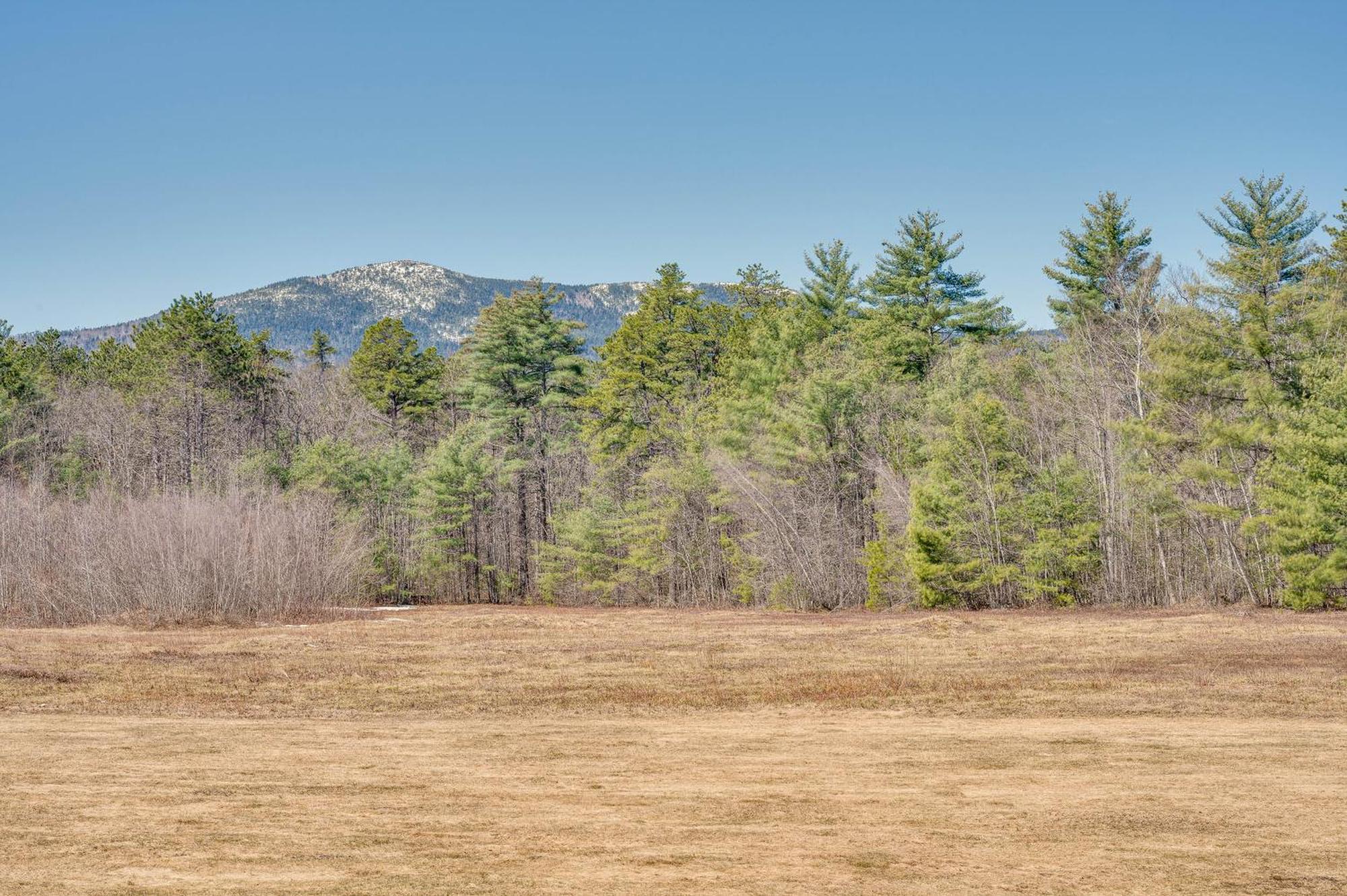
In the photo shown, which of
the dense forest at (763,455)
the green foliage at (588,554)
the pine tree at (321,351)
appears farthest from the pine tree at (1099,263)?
the pine tree at (321,351)

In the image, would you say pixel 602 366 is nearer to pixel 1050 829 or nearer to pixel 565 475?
pixel 565 475

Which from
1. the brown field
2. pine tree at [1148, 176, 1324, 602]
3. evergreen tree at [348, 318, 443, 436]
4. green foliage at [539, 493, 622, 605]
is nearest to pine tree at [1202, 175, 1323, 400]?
pine tree at [1148, 176, 1324, 602]

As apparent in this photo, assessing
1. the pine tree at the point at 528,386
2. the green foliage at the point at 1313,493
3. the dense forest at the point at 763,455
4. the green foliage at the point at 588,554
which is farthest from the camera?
the pine tree at the point at 528,386

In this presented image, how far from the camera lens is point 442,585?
55.0 m

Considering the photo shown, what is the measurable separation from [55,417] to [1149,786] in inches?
2667

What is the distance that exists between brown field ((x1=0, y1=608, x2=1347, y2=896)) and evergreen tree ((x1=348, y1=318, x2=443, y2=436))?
44.8 m

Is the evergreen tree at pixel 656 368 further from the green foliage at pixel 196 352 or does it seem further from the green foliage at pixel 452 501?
the green foliage at pixel 196 352

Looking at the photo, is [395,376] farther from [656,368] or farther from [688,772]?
[688,772]

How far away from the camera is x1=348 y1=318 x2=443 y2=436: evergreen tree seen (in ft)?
219

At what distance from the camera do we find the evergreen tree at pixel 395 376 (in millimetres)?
66875

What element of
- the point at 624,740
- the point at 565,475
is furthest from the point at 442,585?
the point at 624,740

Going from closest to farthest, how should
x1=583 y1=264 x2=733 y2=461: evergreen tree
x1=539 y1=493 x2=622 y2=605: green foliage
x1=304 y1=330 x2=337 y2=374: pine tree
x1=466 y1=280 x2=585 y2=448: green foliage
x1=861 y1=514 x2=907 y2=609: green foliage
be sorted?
x1=861 y1=514 x2=907 y2=609: green foliage, x1=539 y1=493 x2=622 y2=605: green foliage, x1=583 y1=264 x2=733 y2=461: evergreen tree, x1=466 y1=280 x2=585 y2=448: green foliage, x1=304 y1=330 x2=337 y2=374: pine tree

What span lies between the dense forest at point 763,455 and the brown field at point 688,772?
1206 cm

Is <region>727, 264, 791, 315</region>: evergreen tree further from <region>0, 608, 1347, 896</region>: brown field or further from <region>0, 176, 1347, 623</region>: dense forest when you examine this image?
<region>0, 608, 1347, 896</region>: brown field
